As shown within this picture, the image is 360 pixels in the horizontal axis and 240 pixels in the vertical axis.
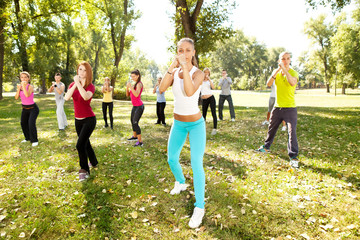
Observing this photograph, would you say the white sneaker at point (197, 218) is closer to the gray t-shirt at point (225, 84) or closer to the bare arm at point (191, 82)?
the bare arm at point (191, 82)

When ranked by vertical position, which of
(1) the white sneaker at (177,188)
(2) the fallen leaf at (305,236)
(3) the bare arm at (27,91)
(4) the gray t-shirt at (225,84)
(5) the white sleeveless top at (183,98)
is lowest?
(2) the fallen leaf at (305,236)

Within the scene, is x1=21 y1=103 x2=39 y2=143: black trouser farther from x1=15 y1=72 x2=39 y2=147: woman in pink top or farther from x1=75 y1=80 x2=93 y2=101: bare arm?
x1=75 y1=80 x2=93 y2=101: bare arm

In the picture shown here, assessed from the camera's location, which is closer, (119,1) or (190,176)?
(190,176)

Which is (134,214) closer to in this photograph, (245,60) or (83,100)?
(83,100)

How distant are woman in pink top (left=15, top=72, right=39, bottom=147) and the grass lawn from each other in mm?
615

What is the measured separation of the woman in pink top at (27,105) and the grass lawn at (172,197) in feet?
2.02

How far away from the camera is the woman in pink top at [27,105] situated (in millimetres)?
7086

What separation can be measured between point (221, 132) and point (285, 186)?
494 cm

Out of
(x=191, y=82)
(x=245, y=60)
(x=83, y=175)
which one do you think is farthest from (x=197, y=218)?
(x=245, y=60)

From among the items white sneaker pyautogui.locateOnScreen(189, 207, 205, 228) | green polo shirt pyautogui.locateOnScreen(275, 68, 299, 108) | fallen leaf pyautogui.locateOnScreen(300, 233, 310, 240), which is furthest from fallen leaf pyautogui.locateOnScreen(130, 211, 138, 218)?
green polo shirt pyautogui.locateOnScreen(275, 68, 299, 108)

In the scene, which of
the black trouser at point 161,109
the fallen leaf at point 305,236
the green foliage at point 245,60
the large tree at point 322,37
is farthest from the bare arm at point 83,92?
the green foliage at point 245,60

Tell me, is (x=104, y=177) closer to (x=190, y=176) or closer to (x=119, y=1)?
(x=190, y=176)

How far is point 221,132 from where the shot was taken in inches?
376

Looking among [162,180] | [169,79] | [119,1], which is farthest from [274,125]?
[119,1]
